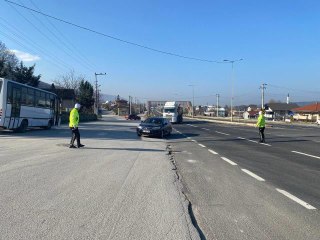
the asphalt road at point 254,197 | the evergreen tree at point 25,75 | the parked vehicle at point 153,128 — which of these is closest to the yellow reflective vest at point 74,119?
the asphalt road at point 254,197

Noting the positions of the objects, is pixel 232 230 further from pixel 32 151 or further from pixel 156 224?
pixel 32 151

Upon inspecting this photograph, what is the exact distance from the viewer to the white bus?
879 inches

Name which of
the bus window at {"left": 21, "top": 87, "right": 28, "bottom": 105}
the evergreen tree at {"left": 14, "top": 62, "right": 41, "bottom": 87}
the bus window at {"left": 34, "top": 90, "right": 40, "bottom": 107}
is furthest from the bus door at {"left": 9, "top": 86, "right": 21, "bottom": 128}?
the evergreen tree at {"left": 14, "top": 62, "right": 41, "bottom": 87}

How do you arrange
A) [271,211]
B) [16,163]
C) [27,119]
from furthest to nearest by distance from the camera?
[27,119], [16,163], [271,211]

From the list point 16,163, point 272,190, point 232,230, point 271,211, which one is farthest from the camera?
point 16,163

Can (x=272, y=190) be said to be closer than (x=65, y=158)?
Yes

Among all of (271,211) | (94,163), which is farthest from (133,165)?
(271,211)

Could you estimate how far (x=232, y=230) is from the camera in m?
5.40

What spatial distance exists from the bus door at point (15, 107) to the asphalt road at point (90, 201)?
40.8 ft

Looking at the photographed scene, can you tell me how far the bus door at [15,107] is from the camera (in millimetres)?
A: 23219

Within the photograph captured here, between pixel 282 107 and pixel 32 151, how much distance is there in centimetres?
14063

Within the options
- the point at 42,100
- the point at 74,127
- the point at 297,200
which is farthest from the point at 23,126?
the point at 297,200

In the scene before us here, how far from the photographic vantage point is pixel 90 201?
673cm

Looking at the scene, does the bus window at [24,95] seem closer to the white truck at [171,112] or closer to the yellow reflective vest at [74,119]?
the yellow reflective vest at [74,119]
